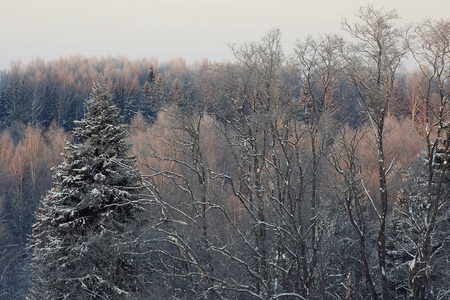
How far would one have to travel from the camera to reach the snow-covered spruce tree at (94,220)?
12.3 meters

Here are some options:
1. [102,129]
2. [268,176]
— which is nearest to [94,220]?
[102,129]

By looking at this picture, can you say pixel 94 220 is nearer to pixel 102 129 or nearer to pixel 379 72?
pixel 102 129

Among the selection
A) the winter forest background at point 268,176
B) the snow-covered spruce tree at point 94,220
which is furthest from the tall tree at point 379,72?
the snow-covered spruce tree at point 94,220

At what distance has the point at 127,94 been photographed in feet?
218

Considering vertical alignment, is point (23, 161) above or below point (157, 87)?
below

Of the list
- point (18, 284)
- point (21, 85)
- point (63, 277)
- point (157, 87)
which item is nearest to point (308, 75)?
point (63, 277)

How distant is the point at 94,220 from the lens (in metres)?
13.5

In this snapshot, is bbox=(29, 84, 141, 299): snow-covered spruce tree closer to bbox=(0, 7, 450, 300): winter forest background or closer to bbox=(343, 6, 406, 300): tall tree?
bbox=(0, 7, 450, 300): winter forest background

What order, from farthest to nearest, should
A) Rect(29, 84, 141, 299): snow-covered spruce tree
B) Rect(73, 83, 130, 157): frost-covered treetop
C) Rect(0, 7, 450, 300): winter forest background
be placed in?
Rect(73, 83, 130, 157): frost-covered treetop, Rect(29, 84, 141, 299): snow-covered spruce tree, Rect(0, 7, 450, 300): winter forest background

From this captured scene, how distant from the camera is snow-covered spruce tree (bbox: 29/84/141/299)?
12.3m

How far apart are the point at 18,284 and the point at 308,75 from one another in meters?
25.9

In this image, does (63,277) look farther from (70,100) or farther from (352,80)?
(70,100)

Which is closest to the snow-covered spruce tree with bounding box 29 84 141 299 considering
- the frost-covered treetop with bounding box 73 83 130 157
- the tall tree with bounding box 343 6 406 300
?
the frost-covered treetop with bounding box 73 83 130 157

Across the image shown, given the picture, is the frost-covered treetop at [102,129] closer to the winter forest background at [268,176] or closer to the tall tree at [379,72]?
the winter forest background at [268,176]
